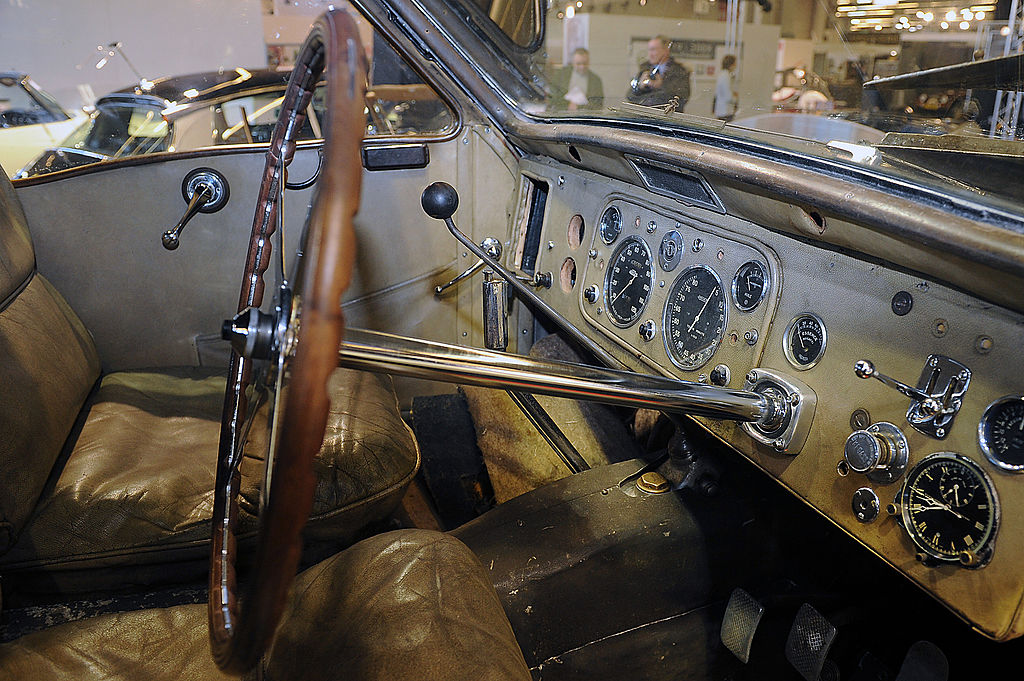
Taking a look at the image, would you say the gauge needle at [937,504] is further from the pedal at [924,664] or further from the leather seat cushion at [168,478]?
the leather seat cushion at [168,478]

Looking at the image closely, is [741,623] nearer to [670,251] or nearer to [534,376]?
[670,251]

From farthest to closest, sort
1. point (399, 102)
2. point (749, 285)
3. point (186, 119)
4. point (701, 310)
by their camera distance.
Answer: point (399, 102) < point (186, 119) < point (701, 310) < point (749, 285)

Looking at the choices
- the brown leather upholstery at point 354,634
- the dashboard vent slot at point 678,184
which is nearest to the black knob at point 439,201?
the dashboard vent slot at point 678,184

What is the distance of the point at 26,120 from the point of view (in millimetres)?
1997

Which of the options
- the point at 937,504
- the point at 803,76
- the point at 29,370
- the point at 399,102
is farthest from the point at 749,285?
the point at 399,102

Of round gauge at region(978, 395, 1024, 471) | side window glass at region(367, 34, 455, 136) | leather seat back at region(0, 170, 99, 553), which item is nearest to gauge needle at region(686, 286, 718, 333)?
round gauge at region(978, 395, 1024, 471)

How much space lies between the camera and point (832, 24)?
1.57m

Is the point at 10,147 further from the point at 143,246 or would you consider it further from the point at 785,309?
the point at 785,309

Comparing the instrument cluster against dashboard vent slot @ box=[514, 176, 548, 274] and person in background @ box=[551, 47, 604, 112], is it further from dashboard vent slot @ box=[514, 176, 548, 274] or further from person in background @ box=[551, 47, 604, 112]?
person in background @ box=[551, 47, 604, 112]

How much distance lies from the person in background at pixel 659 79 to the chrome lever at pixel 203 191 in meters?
1.07

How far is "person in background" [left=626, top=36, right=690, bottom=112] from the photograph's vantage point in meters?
1.76

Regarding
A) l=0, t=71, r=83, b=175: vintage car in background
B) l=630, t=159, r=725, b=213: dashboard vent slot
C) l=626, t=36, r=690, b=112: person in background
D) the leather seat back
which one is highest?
l=626, t=36, r=690, b=112: person in background

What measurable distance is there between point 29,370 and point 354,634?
0.90 meters

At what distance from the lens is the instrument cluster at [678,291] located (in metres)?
1.24
